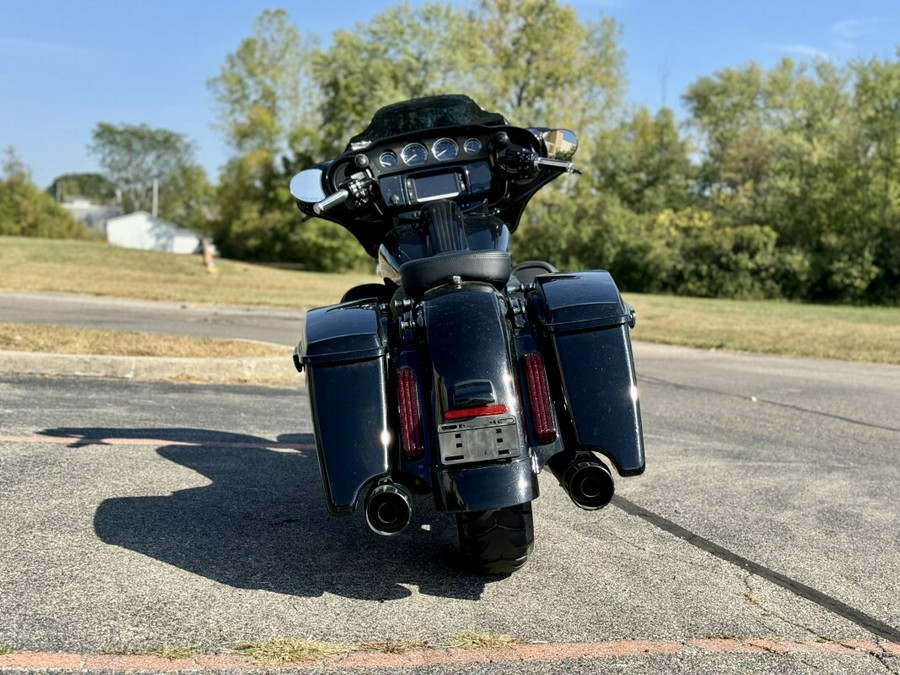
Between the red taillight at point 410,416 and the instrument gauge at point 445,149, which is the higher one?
the instrument gauge at point 445,149

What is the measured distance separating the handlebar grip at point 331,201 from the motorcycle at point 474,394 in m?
0.48

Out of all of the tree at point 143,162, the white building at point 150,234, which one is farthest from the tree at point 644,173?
the tree at point 143,162

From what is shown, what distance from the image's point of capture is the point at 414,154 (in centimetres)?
466

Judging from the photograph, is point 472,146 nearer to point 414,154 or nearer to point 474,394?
point 414,154

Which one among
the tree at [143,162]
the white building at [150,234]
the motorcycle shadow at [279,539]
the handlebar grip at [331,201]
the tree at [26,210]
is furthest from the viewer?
the tree at [143,162]

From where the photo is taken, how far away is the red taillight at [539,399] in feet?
11.9

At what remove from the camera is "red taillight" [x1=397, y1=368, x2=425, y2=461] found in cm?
356

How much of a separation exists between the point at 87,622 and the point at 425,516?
189 cm

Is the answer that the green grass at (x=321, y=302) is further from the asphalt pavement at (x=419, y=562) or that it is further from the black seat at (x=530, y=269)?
the black seat at (x=530, y=269)

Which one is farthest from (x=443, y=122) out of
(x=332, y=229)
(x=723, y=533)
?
(x=332, y=229)

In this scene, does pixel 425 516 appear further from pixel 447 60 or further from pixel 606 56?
pixel 606 56

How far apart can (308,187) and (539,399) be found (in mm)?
1703

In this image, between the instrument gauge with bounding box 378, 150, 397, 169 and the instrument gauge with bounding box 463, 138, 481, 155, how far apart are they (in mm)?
335

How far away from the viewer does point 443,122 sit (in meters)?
4.93
